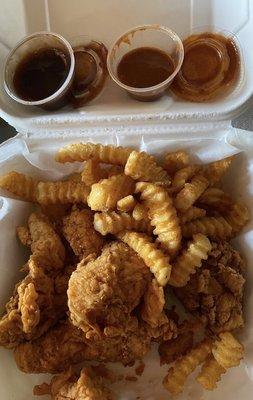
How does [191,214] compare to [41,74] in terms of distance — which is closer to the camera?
[191,214]

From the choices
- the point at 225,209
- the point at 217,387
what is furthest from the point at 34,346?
the point at 225,209

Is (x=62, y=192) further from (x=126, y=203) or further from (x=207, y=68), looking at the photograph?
(x=207, y=68)

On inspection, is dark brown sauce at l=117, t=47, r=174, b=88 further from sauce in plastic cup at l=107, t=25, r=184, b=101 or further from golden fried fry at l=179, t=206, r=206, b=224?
golden fried fry at l=179, t=206, r=206, b=224

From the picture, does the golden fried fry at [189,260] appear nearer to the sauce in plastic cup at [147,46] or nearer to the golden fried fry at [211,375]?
the golden fried fry at [211,375]

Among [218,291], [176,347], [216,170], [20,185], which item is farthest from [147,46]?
[176,347]

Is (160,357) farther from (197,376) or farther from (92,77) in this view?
(92,77)

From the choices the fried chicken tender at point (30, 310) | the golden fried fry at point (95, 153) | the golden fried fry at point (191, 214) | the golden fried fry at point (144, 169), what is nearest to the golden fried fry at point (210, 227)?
the golden fried fry at point (191, 214)
